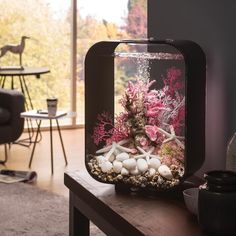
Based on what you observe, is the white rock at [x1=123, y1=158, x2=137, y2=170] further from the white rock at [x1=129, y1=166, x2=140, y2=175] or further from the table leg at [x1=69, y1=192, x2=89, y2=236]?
the table leg at [x1=69, y1=192, x2=89, y2=236]

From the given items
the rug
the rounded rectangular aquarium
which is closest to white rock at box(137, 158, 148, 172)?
the rounded rectangular aquarium

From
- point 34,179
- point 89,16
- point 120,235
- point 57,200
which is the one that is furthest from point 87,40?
point 120,235

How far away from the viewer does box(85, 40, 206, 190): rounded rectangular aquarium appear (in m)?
1.73

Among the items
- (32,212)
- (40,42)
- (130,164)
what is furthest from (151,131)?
(40,42)

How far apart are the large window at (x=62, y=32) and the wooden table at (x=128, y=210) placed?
420cm

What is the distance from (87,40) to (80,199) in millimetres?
4592

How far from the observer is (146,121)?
1.82m

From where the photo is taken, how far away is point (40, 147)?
5352mm

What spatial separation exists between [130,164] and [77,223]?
0.44 m

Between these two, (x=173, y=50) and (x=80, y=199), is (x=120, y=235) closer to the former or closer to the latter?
(x=80, y=199)

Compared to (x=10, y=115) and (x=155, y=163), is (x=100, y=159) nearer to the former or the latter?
(x=155, y=163)

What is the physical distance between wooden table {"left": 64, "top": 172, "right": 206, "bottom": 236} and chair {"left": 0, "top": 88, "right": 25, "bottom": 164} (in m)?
2.48

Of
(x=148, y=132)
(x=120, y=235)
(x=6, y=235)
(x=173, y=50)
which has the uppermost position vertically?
(x=173, y=50)

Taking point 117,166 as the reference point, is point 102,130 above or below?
above
